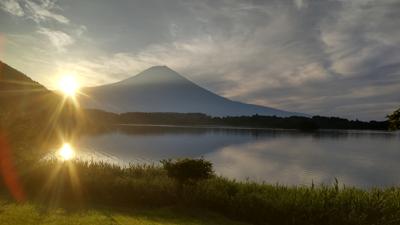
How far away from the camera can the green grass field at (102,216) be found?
1477 centimetres

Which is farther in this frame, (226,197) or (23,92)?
(23,92)

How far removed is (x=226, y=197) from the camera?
20.4 meters

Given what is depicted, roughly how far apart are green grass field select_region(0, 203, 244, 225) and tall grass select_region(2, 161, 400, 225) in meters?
1.49

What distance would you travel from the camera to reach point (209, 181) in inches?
904

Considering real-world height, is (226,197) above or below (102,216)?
above

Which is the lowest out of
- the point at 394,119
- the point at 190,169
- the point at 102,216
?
the point at 102,216

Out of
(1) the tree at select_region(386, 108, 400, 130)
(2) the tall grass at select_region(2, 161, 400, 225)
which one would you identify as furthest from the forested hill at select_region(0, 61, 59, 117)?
(1) the tree at select_region(386, 108, 400, 130)

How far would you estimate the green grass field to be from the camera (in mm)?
14773

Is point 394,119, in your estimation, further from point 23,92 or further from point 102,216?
point 23,92

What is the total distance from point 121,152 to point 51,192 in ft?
120

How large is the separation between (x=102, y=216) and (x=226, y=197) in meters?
7.13

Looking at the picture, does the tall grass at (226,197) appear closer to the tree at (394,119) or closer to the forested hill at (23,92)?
the tree at (394,119)

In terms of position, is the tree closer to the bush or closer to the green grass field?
the green grass field

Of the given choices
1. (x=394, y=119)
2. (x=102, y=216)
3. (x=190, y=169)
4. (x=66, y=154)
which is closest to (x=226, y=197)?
(x=190, y=169)
